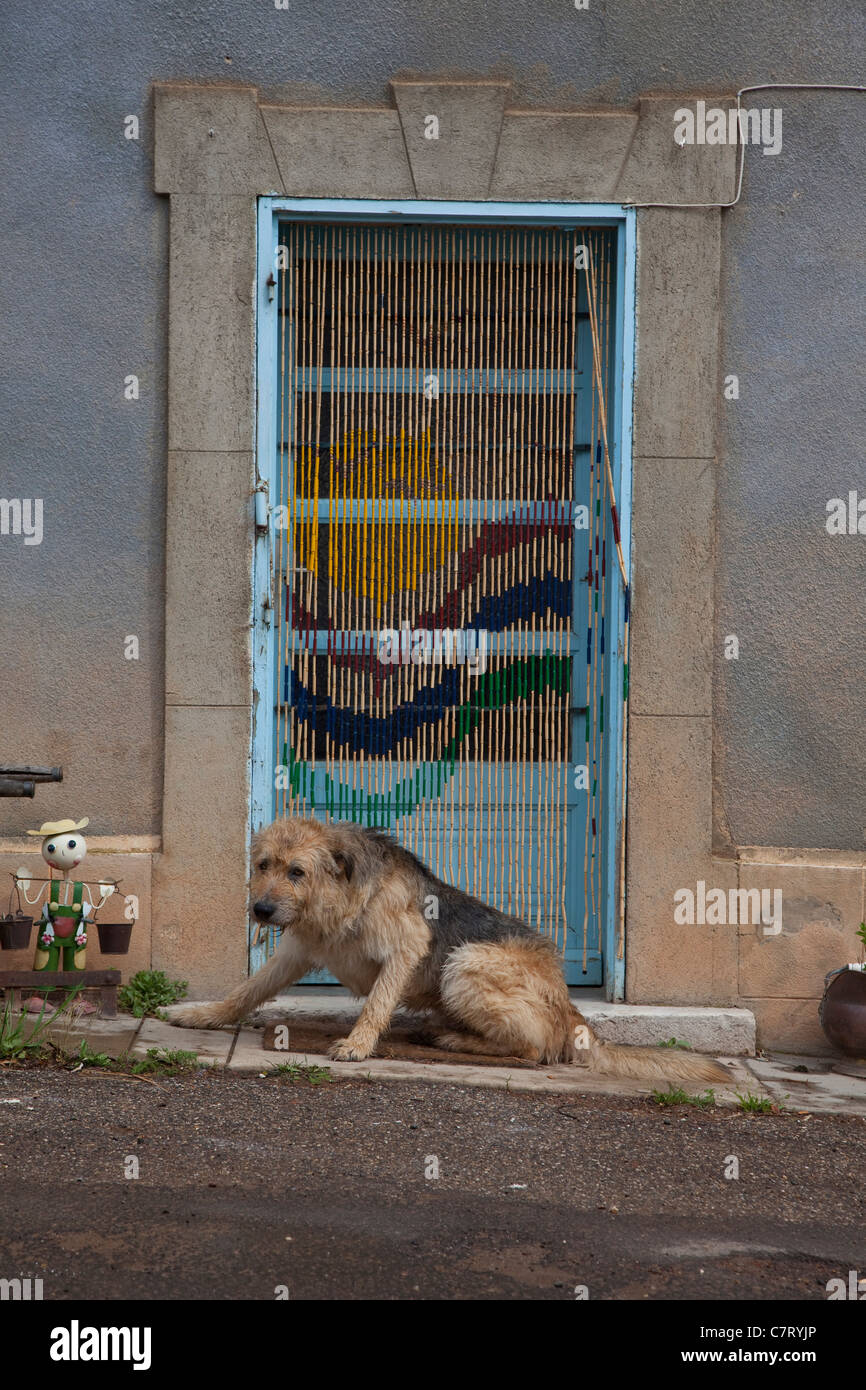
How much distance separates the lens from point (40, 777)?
5078mm

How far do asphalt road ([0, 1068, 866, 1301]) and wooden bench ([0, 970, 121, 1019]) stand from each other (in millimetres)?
783

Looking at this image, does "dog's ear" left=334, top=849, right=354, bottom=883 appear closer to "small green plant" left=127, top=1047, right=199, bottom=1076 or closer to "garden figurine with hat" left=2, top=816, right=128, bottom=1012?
"small green plant" left=127, top=1047, right=199, bottom=1076

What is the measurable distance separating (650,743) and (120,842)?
2.75 m

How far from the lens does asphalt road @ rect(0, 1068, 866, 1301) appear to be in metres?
3.39

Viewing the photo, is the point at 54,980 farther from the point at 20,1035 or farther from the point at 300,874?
the point at 300,874

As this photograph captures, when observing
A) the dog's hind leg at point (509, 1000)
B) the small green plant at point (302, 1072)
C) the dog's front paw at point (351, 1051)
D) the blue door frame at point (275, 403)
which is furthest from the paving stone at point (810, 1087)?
the small green plant at point (302, 1072)

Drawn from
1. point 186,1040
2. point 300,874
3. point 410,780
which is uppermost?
point 410,780

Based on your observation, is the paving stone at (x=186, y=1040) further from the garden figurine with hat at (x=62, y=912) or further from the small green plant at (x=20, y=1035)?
the garden figurine with hat at (x=62, y=912)

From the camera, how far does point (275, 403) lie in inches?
261

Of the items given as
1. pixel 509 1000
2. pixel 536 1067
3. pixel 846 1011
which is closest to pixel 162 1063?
pixel 509 1000

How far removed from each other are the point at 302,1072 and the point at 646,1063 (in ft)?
5.03

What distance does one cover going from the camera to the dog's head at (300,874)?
5.29 meters

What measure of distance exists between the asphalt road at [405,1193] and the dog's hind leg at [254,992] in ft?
1.93

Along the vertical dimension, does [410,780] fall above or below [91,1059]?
above
